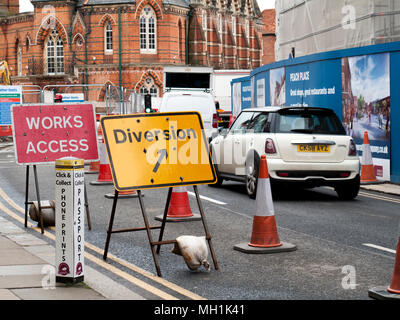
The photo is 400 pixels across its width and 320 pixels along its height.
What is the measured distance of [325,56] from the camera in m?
19.1

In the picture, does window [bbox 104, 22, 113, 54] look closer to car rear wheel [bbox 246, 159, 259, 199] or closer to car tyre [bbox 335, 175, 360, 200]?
car rear wheel [bbox 246, 159, 259, 199]

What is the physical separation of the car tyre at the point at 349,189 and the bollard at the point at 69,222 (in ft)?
24.1

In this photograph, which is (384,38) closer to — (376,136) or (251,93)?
(376,136)

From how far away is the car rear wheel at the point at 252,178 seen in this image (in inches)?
519

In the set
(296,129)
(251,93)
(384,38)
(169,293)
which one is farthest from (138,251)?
(251,93)

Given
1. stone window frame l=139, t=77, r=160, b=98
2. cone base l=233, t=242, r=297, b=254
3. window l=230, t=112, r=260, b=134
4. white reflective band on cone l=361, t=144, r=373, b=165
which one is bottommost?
cone base l=233, t=242, r=297, b=254

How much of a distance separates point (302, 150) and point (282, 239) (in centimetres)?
385

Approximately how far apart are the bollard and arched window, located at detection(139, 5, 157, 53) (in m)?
58.0

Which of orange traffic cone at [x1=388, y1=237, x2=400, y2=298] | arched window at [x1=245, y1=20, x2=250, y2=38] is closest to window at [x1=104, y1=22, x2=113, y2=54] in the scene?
arched window at [x1=245, y1=20, x2=250, y2=38]

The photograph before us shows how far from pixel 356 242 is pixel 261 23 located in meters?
79.2

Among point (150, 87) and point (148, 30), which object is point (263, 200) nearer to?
point (150, 87)

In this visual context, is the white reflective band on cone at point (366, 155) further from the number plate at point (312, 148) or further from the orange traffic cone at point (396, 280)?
the orange traffic cone at point (396, 280)

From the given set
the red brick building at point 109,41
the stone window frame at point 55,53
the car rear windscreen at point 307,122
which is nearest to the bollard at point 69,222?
the car rear windscreen at point 307,122

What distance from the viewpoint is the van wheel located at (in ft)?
43.2
